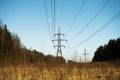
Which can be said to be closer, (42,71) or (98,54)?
(42,71)

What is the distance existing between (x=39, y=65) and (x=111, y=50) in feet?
169

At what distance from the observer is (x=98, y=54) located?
71438 mm

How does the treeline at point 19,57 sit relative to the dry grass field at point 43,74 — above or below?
above

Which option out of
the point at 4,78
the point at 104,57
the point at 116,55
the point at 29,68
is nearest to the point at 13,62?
the point at 29,68

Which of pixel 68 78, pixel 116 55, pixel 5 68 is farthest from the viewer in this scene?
pixel 116 55

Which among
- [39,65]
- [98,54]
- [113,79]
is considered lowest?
[113,79]

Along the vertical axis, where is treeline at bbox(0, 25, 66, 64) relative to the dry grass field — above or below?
above

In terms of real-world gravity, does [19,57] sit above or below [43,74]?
above

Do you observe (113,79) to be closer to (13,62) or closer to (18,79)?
(18,79)

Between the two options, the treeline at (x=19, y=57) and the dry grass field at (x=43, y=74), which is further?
the treeline at (x=19, y=57)

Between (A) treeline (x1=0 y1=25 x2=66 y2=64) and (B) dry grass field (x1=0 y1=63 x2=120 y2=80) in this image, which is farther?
(A) treeline (x1=0 y1=25 x2=66 y2=64)

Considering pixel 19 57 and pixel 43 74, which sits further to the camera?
pixel 19 57

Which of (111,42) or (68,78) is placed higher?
(111,42)

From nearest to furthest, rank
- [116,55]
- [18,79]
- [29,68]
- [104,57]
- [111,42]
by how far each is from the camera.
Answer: [18,79] < [29,68] < [116,55] < [111,42] < [104,57]
